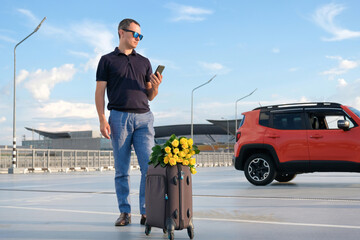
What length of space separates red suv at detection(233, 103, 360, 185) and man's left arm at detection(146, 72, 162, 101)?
656 cm

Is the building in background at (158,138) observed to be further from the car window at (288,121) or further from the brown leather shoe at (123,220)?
the brown leather shoe at (123,220)

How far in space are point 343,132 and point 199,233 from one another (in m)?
7.26

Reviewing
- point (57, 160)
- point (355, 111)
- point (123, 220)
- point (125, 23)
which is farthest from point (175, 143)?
point (57, 160)

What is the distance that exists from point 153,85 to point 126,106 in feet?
1.15

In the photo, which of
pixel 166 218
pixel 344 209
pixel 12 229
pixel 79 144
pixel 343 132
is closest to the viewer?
pixel 166 218

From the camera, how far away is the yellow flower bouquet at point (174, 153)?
4.63 m

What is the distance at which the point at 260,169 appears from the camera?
39.8 ft

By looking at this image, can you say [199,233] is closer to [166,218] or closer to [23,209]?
[166,218]

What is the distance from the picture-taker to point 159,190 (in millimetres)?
4617

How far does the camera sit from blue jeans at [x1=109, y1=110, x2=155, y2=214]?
5328mm

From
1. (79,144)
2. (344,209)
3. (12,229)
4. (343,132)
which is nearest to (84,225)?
(12,229)

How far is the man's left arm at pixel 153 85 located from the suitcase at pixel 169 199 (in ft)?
3.25

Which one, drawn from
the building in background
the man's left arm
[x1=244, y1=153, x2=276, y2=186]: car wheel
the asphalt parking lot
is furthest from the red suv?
the building in background

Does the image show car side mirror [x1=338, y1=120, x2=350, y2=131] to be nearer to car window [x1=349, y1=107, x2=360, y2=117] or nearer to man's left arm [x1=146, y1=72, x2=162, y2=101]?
car window [x1=349, y1=107, x2=360, y2=117]
